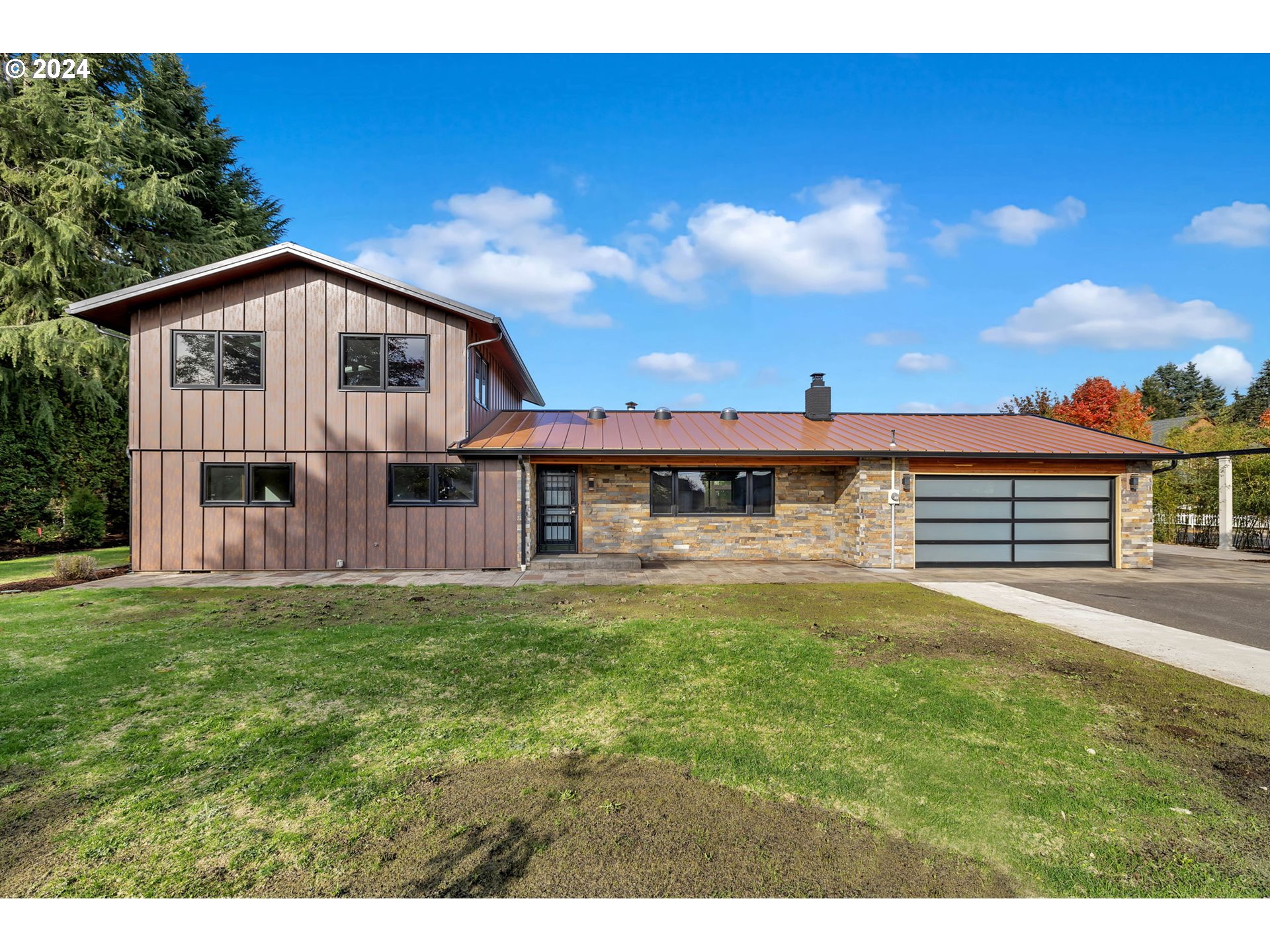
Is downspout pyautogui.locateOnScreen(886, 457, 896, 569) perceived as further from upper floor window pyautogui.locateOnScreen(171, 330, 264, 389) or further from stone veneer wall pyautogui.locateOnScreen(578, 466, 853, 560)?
upper floor window pyautogui.locateOnScreen(171, 330, 264, 389)

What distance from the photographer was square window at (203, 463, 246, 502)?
33.8ft

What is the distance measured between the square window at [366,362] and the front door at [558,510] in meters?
3.84

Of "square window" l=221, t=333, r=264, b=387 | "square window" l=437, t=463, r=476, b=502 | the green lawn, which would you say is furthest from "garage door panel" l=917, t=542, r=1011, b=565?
the green lawn

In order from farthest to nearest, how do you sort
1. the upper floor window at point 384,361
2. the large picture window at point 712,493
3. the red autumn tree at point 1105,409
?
the red autumn tree at point 1105,409
the large picture window at point 712,493
the upper floor window at point 384,361

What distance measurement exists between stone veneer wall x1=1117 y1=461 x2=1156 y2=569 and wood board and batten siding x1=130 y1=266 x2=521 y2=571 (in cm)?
1275

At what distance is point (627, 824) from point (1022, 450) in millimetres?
12092

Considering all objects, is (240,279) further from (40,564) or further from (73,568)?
(40,564)

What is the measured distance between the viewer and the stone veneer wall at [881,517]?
36.8ft

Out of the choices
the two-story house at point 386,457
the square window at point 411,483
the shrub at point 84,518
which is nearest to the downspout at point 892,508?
the two-story house at point 386,457

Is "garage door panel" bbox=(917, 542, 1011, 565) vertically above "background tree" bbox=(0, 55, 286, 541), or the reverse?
"background tree" bbox=(0, 55, 286, 541)

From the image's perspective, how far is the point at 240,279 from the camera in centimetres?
1038

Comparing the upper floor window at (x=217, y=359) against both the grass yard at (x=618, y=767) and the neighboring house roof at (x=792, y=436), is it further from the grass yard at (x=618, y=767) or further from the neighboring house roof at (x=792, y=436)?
the grass yard at (x=618, y=767)

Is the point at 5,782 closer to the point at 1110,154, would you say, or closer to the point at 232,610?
the point at 232,610

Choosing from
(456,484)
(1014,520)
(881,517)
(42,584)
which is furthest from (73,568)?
(1014,520)
